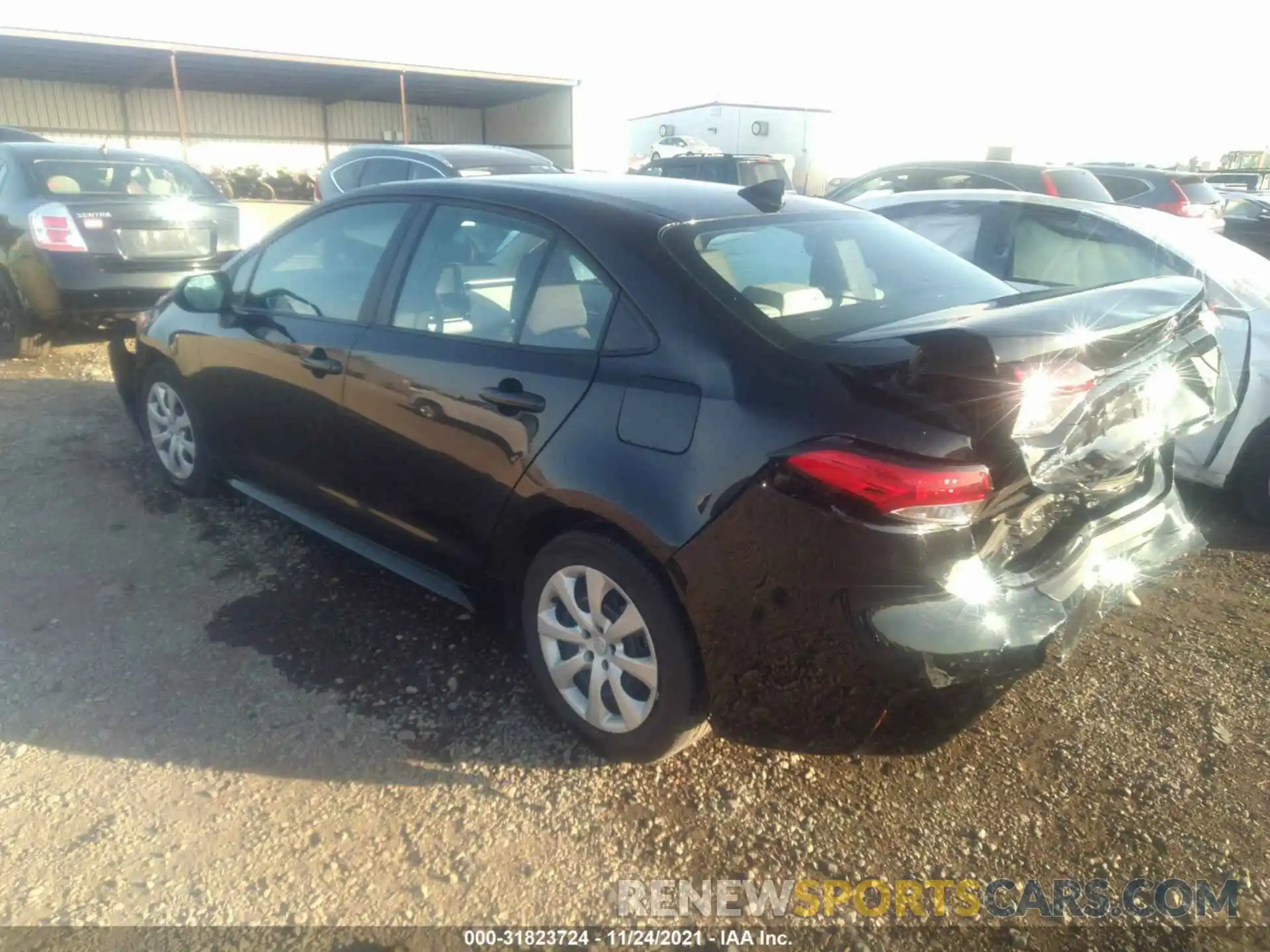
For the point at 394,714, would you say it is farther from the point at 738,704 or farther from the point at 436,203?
the point at 436,203

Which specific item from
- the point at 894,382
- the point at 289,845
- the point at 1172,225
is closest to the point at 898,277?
the point at 894,382

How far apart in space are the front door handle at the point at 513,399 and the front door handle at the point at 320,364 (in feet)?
2.66

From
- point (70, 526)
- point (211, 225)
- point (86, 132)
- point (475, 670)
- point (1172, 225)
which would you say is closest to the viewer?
point (475, 670)

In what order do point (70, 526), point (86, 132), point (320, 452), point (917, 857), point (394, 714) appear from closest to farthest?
point (917, 857) → point (394, 714) → point (320, 452) → point (70, 526) → point (86, 132)

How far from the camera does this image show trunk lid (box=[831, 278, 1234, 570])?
2158 millimetres

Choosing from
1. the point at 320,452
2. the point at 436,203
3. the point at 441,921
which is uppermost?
the point at 436,203

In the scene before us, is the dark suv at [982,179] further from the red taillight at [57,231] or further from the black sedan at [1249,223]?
the black sedan at [1249,223]

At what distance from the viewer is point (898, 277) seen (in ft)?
10.2

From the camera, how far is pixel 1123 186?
495 inches

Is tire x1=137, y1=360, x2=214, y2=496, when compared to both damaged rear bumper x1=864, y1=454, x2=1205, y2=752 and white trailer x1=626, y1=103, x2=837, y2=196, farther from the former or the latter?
white trailer x1=626, y1=103, x2=837, y2=196

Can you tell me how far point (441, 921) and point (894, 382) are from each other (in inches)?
66.4

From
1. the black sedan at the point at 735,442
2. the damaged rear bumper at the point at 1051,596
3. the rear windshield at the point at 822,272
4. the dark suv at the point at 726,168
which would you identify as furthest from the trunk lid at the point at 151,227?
the dark suv at the point at 726,168

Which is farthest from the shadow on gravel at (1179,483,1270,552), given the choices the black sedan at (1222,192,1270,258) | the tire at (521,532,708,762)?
the black sedan at (1222,192,1270,258)

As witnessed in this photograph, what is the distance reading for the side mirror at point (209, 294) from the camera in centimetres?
404
